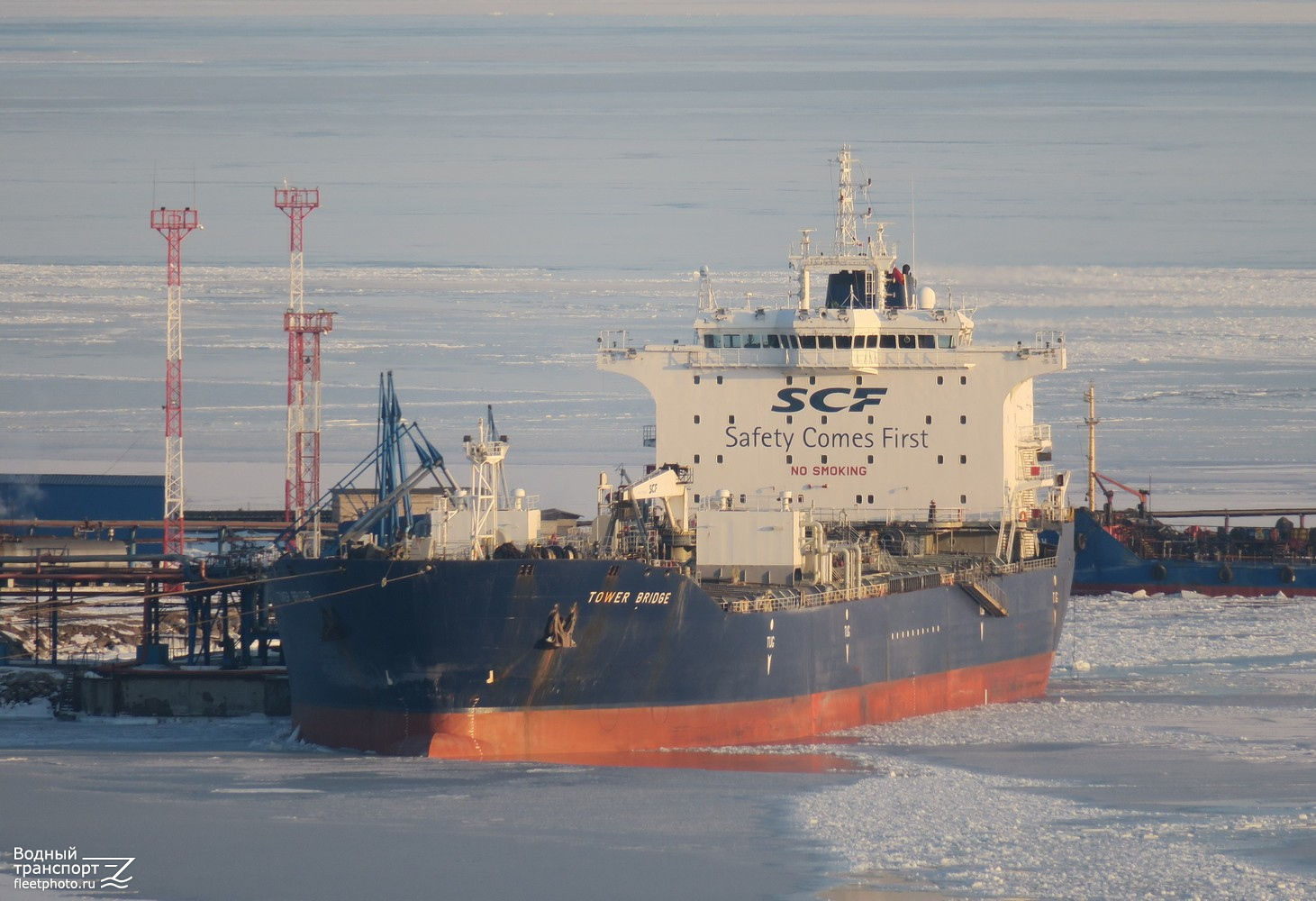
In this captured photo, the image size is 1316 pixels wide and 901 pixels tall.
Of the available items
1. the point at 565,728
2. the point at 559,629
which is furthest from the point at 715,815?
the point at 565,728

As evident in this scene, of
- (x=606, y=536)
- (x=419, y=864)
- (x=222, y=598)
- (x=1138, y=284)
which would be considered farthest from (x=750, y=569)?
(x=1138, y=284)

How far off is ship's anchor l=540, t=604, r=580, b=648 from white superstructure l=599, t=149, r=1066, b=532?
7.34m

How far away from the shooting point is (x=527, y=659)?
69.1ft

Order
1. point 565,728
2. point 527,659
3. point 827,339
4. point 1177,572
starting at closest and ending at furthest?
point 527,659
point 565,728
point 827,339
point 1177,572

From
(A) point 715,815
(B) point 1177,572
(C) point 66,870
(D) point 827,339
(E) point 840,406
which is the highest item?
(D) point 827,339

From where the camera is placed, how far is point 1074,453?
179ft

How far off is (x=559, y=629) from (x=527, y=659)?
1.58 feet

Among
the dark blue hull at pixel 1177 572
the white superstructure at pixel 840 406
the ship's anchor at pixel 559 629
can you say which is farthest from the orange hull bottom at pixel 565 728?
the dark blue hull at pixel 1177 572

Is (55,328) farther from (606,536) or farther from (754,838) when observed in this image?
(754,838)

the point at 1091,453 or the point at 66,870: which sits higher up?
the point at 1091,453

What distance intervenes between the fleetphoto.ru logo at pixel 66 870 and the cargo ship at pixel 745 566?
4.92 m

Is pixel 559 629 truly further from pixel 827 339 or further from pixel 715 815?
pixel 827 339

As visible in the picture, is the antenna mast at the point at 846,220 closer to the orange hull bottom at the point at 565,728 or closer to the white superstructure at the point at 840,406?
the white superstructure at the point at 840,406

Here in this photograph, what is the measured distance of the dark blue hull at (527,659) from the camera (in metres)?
20.9
